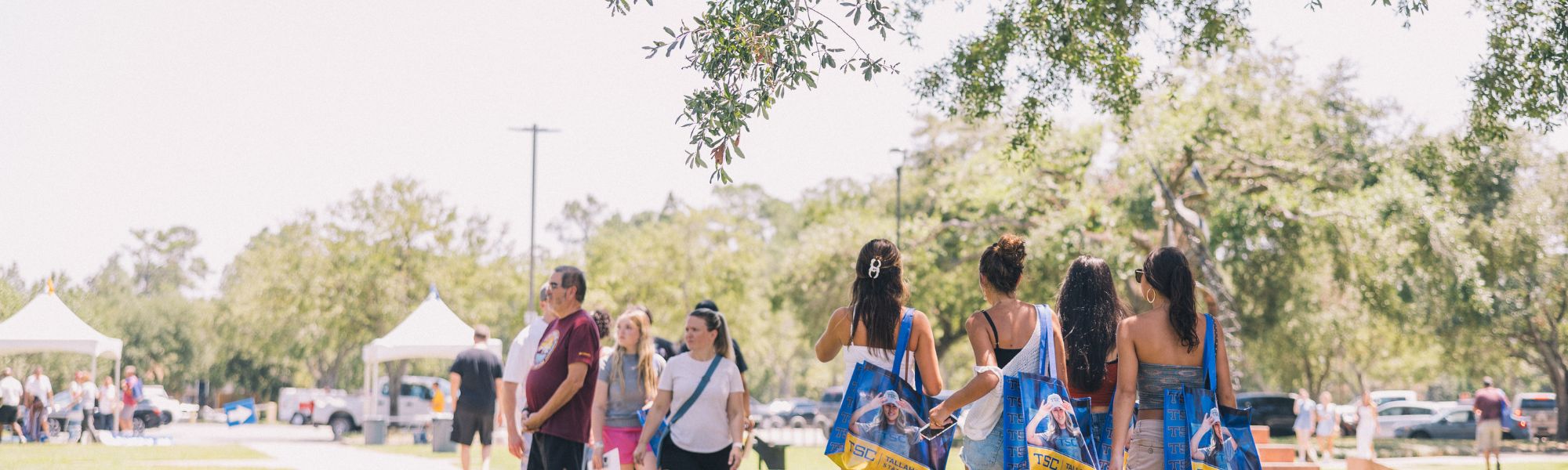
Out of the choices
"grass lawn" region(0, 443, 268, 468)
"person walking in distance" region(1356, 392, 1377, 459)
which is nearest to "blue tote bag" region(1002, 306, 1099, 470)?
"grass lawn" region(0, 443, 268, 468)

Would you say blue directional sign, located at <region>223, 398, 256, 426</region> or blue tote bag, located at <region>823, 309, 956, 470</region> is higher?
blue tote bag, located at <region>823, 309, 956, 470</region>

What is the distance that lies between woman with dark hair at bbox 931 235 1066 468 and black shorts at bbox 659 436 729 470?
187 centimetres

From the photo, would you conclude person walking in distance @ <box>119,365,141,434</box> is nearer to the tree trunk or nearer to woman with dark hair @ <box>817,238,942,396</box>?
the tree trunk

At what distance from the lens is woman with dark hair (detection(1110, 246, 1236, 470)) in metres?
5.20

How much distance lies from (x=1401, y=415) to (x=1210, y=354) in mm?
40431

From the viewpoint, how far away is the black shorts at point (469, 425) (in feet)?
41.4

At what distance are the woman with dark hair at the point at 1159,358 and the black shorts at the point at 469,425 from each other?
8491mm

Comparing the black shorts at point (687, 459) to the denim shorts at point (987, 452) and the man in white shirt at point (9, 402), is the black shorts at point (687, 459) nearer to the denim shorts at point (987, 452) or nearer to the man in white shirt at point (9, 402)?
the denim shorts at point (987, 452)

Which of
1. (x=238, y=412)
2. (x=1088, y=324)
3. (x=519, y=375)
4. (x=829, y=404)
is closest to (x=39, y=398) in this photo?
(x=238, y=412)

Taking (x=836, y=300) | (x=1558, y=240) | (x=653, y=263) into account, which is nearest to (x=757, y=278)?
(x=653, y=263)

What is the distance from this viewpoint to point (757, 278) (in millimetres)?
55062

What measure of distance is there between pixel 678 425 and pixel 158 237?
11260 centimetres

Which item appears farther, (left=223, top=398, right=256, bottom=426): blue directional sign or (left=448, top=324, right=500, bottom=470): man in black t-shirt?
(left=223, top=398, right=256, bottom=426): blue directional sign

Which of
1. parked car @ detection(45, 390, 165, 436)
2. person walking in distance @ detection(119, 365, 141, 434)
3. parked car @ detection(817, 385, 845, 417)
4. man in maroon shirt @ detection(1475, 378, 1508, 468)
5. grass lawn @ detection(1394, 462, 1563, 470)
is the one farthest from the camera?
parked car @ detection(817, 385, 845, 417)
